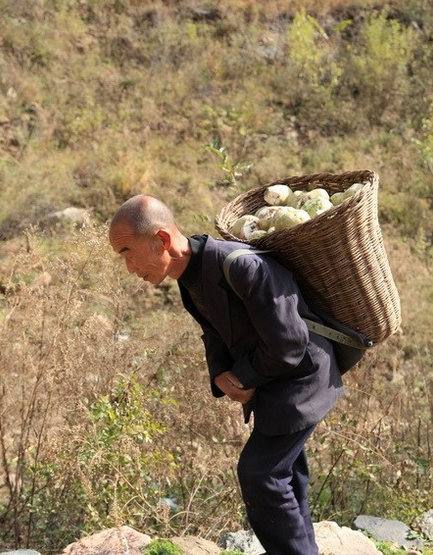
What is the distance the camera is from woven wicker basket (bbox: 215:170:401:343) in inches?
111

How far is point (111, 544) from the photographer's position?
11.3 feet

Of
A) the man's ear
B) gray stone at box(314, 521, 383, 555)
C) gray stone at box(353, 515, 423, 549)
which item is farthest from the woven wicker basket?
gray stone at box(353, 515, 423, 549)

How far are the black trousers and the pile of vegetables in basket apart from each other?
0.72 metres

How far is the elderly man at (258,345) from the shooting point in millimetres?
2723

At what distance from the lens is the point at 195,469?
14.8 ft

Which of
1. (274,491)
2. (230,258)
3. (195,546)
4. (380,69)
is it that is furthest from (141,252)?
(380,69)

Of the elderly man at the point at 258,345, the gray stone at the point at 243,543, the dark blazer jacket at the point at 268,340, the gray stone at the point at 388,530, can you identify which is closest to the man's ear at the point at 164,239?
the elderly man at the point at 258,345

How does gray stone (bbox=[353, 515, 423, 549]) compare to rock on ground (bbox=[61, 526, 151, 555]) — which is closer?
rock on ground (bbox=[61, 526, 151, 555])

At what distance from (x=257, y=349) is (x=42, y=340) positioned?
4.97 feet

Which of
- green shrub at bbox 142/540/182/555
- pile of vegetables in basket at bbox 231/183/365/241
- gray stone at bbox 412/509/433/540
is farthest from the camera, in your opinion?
gray stone at bbox 412/509/433/540

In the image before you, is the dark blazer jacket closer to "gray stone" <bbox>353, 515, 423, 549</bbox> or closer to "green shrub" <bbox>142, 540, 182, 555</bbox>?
"green shrub" <bbox>142, 540, 182, 555</bbox>

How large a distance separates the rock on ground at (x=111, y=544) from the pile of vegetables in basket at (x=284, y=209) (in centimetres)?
129

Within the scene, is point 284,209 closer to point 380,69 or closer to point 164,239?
point 164,239

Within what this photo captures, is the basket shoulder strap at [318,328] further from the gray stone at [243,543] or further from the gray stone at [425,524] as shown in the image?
the gray stone at [425,524]
